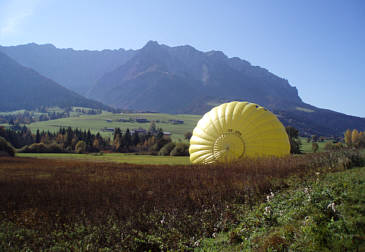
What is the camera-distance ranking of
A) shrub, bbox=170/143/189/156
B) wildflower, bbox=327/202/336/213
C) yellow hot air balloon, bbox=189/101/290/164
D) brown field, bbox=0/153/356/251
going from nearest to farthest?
wildflower, bbox=327/202/336/213
brown field, bbox=0/153/356/251
yellow hot air balloon, bbox=189/101/290/164
shrub, bbox=170/143/189/156

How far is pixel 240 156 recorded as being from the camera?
19.3 m

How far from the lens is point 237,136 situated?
19.5 metres

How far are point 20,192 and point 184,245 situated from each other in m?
7.23

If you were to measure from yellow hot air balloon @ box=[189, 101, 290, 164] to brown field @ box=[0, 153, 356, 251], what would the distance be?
20.2 ft

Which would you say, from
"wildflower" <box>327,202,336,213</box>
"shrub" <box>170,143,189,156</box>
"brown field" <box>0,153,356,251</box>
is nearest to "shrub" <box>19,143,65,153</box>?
"shrub" <box>170,143,189,156</box>

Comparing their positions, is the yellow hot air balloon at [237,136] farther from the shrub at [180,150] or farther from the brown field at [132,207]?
the shrub at [180,150]

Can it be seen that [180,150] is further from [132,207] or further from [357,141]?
[132,207]

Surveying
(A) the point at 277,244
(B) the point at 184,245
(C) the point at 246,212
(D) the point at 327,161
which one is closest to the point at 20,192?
(B) the point at 184,245

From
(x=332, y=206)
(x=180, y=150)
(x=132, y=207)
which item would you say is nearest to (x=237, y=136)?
(x=132, y=207)

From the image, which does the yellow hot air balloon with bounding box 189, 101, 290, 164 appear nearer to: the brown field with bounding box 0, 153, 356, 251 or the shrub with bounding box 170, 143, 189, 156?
the brown field with bounding box 0, 153, 356, 251

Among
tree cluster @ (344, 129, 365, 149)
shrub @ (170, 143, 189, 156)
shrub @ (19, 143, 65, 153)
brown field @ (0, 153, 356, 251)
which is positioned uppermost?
tree cluster @ (344, 129, 365, 149)

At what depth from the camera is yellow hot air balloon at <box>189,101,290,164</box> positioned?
19.4 metres

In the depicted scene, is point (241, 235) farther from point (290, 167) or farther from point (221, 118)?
point (221, 118)

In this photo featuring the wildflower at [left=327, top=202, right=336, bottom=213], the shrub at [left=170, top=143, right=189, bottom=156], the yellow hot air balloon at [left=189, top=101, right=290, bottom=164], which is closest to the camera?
the wildflower at [left=327, top=202, right=336, bottom=213]
